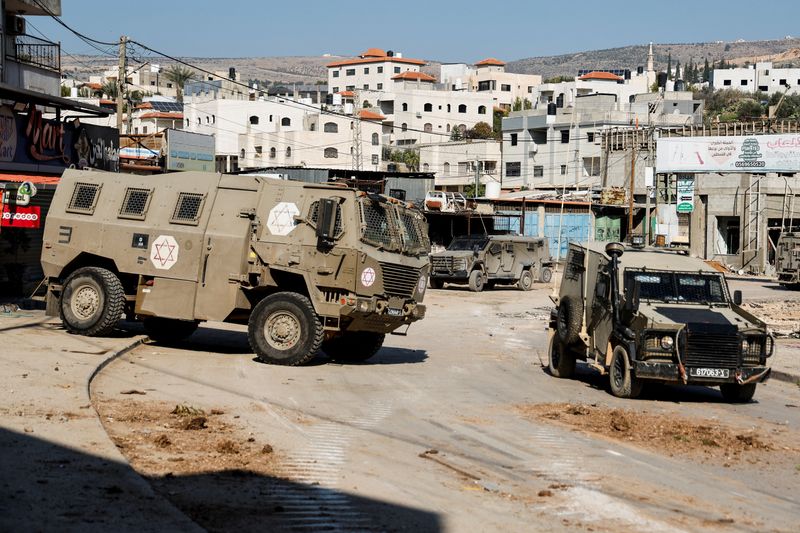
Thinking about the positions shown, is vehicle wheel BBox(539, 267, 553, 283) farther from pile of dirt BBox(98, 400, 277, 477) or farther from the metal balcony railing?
pile of dirt BBox(98, 400, 277, 477)

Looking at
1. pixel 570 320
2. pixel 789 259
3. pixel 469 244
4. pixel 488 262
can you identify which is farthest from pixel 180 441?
pixel 789 259

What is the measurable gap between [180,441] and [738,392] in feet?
28.6

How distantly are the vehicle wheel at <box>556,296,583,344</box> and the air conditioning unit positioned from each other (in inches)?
1010

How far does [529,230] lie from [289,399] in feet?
155

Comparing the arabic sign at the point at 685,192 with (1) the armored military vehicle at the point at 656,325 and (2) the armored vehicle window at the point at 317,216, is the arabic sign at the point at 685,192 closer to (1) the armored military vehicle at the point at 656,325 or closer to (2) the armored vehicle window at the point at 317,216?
(1) the armored military vehicle at the point at 656,325

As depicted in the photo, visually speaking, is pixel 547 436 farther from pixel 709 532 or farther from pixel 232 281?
pixel 232 281

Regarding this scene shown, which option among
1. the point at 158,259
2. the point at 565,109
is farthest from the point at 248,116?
the point at 158,259

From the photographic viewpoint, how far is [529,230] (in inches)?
2347

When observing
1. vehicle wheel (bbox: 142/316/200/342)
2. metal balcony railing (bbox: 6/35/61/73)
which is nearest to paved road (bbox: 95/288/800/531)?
vehicle wheel (bbox: 142/316/200/342)

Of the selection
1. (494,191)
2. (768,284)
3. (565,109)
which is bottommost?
(768,284)

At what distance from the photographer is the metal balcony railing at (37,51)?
35.8 meters

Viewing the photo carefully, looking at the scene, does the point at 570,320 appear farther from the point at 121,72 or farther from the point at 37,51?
the point at 121,72

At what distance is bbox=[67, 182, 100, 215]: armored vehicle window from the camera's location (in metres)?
18.5

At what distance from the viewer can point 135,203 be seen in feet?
60.1
